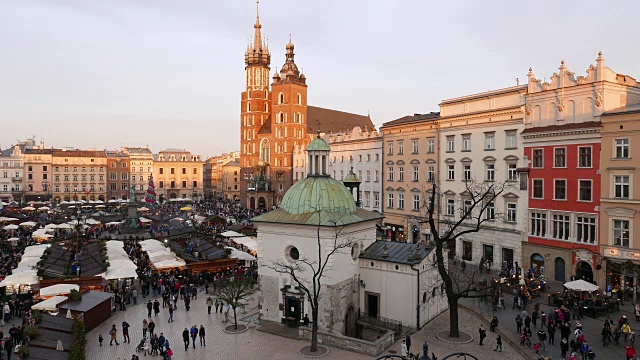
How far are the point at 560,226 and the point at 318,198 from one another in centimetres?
1928

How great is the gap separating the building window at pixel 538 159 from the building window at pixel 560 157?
3.50ft

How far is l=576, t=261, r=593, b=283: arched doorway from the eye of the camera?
3142 centimetres

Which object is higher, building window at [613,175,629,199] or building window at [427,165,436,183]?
building window at [427,165,436,183]

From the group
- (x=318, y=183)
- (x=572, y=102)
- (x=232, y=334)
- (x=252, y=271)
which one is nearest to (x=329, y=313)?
(x=232, y=334)

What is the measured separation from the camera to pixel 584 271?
1255 inches

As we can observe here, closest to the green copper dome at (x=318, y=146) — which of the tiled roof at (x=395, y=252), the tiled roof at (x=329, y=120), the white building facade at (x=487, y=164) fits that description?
the tiled roof at (x=395, y=252)

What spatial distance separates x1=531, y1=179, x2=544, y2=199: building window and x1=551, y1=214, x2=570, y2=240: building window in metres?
1.91

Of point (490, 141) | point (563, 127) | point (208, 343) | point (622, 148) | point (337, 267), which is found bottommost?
point (208, 343)

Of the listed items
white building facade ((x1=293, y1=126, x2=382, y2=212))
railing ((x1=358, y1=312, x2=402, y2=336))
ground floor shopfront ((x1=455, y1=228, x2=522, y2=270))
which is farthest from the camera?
white building facade ((x1=293, y1=126, x2=382, y2=212))

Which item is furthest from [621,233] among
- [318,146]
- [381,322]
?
[318,146]

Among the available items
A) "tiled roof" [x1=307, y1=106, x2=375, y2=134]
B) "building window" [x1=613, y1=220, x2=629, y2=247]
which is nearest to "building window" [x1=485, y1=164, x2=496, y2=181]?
"building window" [x1=613, y1=220, x2=629, y2=247]

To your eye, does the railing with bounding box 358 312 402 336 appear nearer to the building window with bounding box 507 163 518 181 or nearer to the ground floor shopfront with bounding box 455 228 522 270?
the ground floor shopfront with bounding box 455 228 522 270

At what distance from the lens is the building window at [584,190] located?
1246 inches

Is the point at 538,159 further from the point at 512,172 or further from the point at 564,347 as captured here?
the point at 564,347
